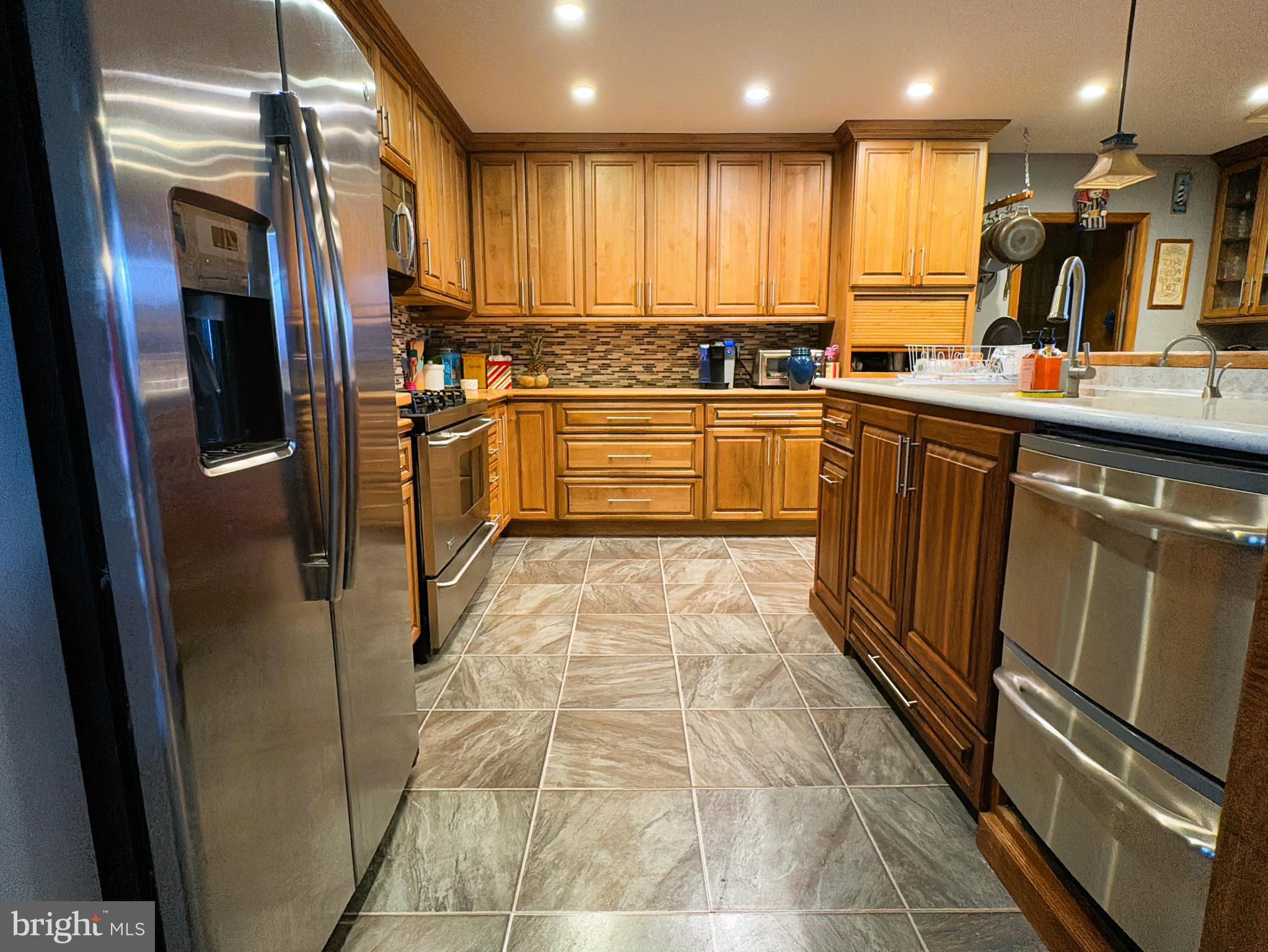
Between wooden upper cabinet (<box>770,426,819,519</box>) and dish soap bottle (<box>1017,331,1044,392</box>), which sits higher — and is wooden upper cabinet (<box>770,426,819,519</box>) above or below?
below

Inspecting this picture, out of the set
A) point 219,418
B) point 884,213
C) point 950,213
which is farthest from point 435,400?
point 950,213

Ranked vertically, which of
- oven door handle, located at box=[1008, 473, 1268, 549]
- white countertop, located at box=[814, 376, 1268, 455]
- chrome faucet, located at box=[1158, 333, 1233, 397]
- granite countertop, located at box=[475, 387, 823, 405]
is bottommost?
oven door handle, located at box=[1008, 473, 1268, 549]

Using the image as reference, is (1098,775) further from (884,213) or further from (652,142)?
(652,142)

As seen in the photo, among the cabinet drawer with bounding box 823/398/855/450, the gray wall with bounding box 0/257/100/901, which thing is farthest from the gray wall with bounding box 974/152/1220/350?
the gray wall with bounding box 0/257/100/901

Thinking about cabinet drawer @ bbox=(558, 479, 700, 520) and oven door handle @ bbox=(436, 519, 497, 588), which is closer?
oven door handle @ bbox=(436, 519, 497, 588)

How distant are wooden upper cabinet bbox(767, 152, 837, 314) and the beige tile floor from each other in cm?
240

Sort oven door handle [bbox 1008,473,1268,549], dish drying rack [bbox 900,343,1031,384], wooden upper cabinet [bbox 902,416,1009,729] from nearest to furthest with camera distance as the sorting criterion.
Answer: oven door handle [bbox 1008,473,1268,549]
wooden upper cabinet [bbox 902,416,1009,729]
dish drying rack [bbox 900,343,1031,384]

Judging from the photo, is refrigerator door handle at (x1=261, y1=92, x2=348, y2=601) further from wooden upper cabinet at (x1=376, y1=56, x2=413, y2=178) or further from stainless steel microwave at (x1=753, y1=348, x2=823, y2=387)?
stainless steel microwave at (x1=753, y1=348, x2=823, y2=387)

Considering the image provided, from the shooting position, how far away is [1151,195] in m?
4.20

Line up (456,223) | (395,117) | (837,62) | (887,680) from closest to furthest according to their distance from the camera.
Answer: (887,680) < (395,117) < (837,62) < (456,223)

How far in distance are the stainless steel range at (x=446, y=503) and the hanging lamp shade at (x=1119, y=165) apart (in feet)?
7.86

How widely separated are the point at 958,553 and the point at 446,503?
172 cm

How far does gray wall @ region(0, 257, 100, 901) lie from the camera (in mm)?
675

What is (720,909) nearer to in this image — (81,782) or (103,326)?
(81,782)
